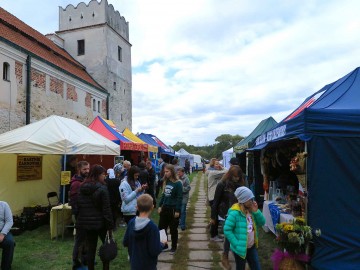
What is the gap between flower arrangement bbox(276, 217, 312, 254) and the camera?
164 inches

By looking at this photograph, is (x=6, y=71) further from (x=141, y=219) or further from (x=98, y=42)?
(x=141, y=219)

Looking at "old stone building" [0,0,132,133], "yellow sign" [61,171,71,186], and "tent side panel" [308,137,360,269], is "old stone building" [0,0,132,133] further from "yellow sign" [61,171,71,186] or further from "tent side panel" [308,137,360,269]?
"tent side panel" [308,137,360,269]

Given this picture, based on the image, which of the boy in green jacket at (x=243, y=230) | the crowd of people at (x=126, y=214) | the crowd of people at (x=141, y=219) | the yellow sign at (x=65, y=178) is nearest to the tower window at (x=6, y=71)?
the yellow sign at (x=65, y=178)

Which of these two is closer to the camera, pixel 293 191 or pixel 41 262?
pixel 41 262

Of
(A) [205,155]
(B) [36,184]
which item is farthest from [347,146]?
(A) [205,155]

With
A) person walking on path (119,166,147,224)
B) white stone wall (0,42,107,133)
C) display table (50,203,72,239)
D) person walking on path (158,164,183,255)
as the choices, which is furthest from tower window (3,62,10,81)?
person walking on path (158,164,183,255)

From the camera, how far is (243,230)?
381 centimetres

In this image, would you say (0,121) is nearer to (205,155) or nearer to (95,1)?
(95,1)

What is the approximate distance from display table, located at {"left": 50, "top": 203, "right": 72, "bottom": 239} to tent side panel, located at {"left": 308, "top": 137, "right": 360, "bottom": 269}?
17.3 ft

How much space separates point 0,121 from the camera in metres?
13.6

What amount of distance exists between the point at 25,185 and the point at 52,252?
13.2ft

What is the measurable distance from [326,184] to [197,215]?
20.7ft

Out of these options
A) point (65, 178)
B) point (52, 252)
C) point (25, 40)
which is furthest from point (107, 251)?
point (25, 40)

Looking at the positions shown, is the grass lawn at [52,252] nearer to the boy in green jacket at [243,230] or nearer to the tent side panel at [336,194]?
the tent side panel at [336,194]
